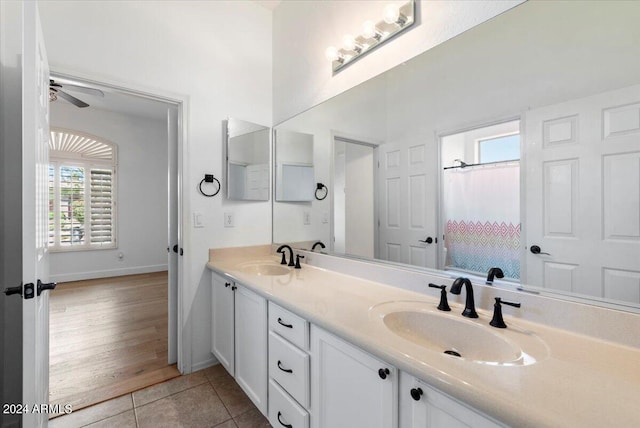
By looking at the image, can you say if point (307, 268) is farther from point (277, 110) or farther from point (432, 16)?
point (432, 16)

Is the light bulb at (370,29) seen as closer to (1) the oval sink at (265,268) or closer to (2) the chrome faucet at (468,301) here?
(2) the chrome faucet at (468,301)

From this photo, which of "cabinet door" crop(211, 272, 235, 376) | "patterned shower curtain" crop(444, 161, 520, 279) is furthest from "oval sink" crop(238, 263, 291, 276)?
"patterned shower curtain" crop(444, 161, 520, 279)

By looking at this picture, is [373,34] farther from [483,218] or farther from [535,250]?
[535,250]

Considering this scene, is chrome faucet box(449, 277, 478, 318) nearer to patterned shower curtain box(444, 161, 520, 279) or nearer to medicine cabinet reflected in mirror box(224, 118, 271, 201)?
patterned shower curtain box(444, 161, 520, 279)

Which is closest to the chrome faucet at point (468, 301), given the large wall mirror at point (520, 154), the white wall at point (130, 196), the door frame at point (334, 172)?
the large wall mirror at point (520, 154)

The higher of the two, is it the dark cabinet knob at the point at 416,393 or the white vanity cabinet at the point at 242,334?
the dark cabinet knob at the point at 416,393

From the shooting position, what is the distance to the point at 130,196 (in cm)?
506

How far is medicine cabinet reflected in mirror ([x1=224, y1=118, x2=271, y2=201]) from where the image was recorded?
225cm

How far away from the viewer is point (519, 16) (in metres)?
1.08

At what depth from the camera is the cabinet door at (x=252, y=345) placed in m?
1.51

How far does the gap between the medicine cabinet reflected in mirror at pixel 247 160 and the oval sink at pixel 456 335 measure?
156 centimetres

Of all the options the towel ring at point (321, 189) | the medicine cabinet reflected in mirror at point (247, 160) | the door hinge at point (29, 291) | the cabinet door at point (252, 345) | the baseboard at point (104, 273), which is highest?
the medicine cabinet reflected in mirror at point (247, 160)

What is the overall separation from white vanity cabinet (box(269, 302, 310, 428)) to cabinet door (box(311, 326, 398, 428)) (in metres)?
0.05

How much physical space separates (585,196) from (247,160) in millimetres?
2096
